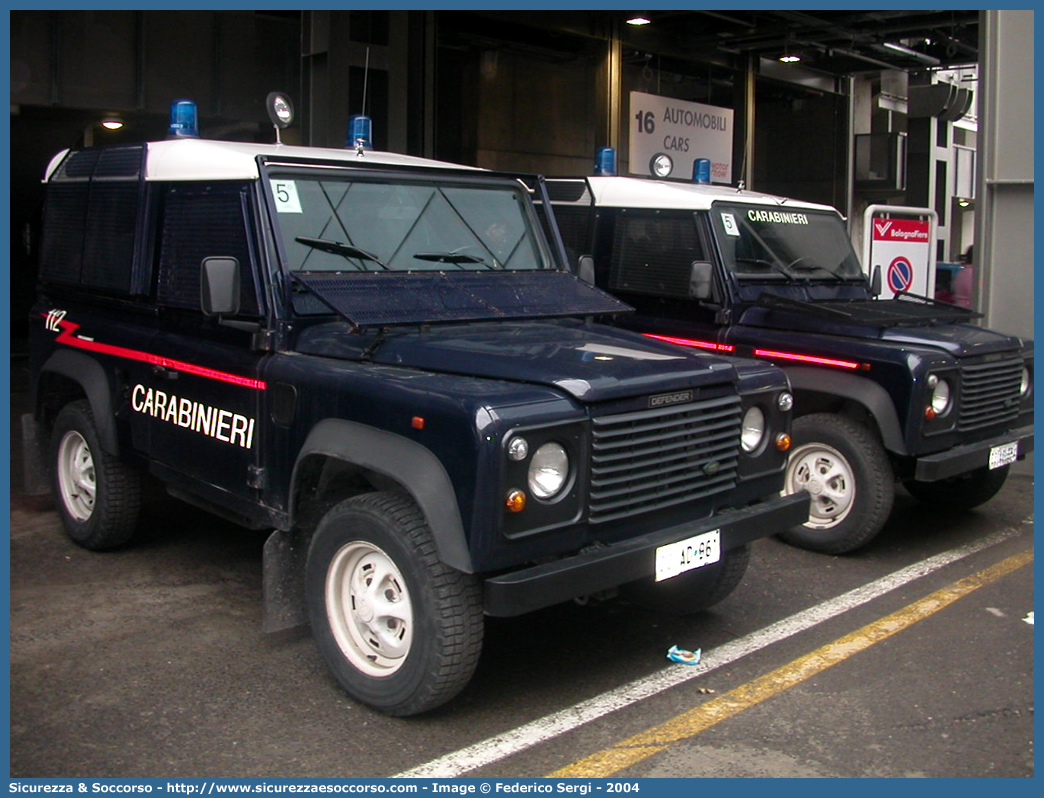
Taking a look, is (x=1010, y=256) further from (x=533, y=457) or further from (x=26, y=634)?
(x=26, y=634)

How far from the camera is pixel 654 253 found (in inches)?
289

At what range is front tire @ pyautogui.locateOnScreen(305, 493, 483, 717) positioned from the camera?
151 inches

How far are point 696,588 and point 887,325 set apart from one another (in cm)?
233

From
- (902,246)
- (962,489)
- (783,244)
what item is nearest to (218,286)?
(783,244)

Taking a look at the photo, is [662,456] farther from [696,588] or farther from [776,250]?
[776,250]

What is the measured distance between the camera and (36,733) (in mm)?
3996

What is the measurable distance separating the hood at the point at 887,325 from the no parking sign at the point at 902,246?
2442 mm

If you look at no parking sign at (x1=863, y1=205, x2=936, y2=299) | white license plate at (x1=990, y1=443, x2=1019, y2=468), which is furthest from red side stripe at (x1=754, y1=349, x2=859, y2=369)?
no parking sign at (x1=863, y1=205, x2=936, y2=299)

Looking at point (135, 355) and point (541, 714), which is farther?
point (135, 355)

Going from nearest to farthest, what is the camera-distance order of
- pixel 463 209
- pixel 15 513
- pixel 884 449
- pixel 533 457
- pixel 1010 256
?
pixel 533 457 → pixel 463 209 → pixel 884 449 → pixel 15 513 → pixel 1010 256

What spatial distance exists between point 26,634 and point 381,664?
74.6 inches

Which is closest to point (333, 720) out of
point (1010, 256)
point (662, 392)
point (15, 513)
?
point (662, 392)

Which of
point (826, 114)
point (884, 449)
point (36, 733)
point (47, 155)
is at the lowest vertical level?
point (36, 733)

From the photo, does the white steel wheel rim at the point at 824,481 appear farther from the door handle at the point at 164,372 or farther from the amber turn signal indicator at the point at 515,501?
the door handle at the point at 164,372
